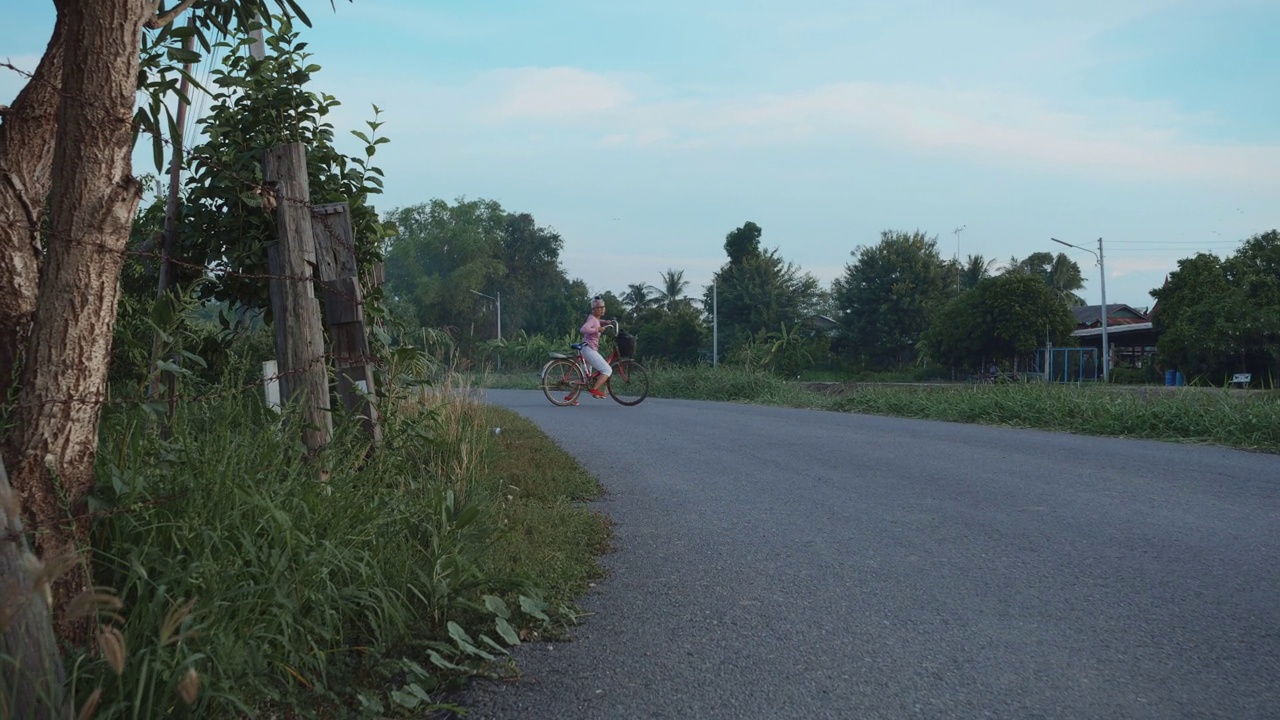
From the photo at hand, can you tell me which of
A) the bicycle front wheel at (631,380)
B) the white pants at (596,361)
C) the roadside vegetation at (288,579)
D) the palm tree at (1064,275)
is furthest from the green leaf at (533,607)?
the palm tree at (1064,275)

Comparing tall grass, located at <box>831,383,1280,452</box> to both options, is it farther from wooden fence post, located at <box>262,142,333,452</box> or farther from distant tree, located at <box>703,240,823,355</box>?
distant tree, located at <box>703,240,823,355</box>

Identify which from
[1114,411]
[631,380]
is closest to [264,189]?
[1114,411]

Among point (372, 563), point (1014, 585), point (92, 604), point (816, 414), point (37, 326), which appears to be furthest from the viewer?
point (816, 414)

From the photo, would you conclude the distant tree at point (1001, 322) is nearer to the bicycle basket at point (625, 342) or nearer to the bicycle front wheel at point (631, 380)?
the bicycle front wheel at point (631, 380)

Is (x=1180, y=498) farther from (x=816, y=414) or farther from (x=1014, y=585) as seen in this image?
(x=816, y=414)

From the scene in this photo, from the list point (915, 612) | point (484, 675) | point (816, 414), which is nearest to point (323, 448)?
point (484, 675)

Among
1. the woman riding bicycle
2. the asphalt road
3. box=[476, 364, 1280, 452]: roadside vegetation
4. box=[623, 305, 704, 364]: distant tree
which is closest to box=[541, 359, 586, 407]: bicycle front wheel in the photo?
the woman riding bicycle

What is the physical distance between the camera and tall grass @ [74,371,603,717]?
3.06 metres

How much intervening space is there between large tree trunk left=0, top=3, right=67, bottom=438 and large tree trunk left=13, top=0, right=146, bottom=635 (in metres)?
0.07

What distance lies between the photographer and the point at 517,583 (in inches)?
179

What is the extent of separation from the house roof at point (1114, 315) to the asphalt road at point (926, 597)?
2871 inches

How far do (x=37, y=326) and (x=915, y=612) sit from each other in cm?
348

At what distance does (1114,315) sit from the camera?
8419 centimetres

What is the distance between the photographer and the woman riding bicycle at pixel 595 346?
17.3 metres
